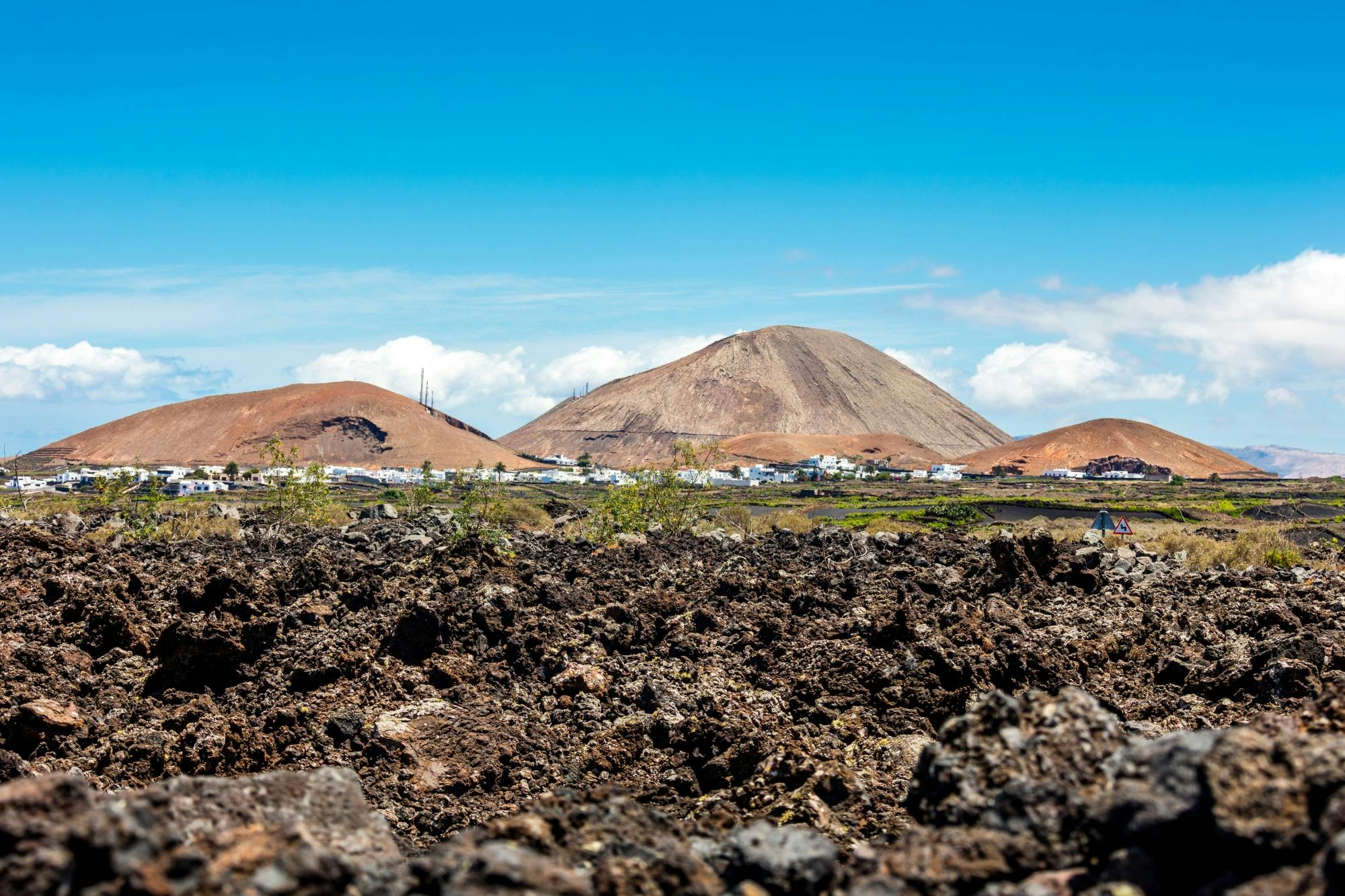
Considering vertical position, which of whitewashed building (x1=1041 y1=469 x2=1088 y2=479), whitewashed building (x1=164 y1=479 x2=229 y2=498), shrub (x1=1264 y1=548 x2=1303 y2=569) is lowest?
whitewashed building (x1=164 y1=479 x2=229 y2=498)

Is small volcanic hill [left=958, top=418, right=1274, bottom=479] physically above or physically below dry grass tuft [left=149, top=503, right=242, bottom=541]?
above

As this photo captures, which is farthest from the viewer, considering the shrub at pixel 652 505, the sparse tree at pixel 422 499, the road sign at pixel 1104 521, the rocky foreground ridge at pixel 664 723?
the sparse tree at pixel 422 499

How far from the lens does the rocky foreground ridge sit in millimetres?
4629

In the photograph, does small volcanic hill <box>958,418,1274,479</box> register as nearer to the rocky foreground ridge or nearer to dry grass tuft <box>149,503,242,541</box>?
dry grass tuft <box>149,503,242,541</box>

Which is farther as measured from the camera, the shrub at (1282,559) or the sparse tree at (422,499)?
the sparse tree at (422,499)

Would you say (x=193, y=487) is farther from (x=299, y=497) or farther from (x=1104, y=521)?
(x=1104, y=521)

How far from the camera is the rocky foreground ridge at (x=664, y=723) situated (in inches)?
182

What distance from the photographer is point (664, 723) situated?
12.1 metres

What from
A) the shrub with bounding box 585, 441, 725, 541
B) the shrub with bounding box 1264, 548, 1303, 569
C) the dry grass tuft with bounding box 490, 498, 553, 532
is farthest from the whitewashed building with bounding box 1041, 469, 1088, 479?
the shrub with bounding box 1264, 548, 1303, 569

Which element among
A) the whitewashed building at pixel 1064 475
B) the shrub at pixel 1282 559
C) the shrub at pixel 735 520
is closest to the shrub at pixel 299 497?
the shrub at pixel 735 520

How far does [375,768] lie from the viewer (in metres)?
11.1

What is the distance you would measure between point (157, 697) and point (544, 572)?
9.82m

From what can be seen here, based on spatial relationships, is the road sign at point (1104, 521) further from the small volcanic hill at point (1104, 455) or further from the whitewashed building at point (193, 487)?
the small volcanic hill at point (1104, 455)

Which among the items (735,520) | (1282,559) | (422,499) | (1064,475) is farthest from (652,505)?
(1064,475)
